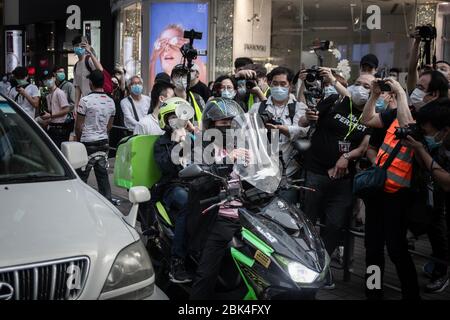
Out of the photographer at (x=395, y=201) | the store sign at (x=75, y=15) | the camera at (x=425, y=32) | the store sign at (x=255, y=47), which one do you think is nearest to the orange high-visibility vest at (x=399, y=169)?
the photographer at (x=395, y=201)

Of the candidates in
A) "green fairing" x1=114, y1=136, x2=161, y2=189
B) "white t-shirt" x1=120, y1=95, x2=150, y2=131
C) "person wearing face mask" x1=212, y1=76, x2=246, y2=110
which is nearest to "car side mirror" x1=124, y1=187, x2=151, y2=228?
"green fairing" x1=114, y1=136, x2=161, y2=189

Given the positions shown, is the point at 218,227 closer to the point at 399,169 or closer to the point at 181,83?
the point at 399,169

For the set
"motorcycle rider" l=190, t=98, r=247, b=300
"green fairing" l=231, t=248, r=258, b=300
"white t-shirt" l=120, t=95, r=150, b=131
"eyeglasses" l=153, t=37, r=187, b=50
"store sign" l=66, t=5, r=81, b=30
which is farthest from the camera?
"store sign" l=66, t=5, r=81, b=30

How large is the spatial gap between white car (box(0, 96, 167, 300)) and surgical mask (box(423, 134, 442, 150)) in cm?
216

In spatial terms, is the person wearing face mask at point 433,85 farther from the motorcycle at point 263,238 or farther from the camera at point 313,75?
the motorcycle at point 263,238

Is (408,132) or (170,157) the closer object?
(408,132)

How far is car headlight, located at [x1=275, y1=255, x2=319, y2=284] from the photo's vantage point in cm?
332

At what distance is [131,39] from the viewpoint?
15.7 metres

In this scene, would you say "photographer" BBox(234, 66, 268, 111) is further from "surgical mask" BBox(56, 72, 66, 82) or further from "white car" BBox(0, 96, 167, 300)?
"surgical mask" BBox(56, 72, 66, 82)

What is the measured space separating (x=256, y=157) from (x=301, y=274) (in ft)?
2.99

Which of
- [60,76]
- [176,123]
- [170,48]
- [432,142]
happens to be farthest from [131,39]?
[432,142]

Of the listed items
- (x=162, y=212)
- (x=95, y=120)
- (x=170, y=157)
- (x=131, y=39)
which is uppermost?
(x=131, y=39)

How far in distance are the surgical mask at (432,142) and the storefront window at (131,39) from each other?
431 inches
